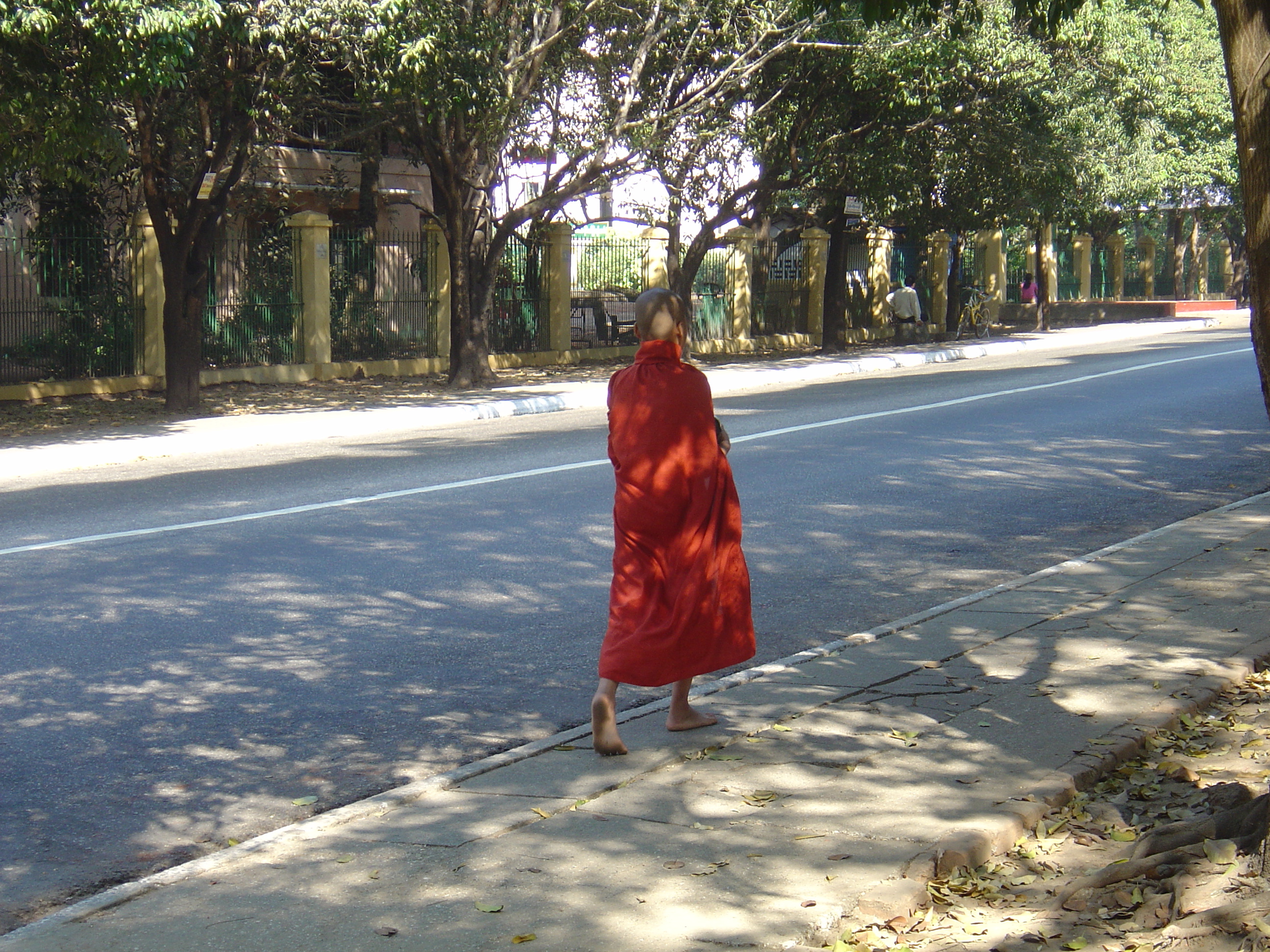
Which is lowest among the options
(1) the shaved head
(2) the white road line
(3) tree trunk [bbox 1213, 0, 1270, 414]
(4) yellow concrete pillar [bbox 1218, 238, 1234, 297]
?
(2) the white road line

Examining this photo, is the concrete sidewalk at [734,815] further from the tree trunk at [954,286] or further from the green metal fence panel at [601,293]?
the tree trunk at [954,286]

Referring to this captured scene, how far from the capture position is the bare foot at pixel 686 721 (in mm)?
5102

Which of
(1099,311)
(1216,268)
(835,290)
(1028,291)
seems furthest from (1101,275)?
(835,290)

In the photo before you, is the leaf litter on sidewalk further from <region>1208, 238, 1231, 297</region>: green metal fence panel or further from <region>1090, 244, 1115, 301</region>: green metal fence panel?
<region>1208, 238, 1231, 297</region>: green metal fence panel

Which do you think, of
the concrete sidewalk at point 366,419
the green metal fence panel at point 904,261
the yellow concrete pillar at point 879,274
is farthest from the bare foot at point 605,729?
the green metal fence panel at point 904,261

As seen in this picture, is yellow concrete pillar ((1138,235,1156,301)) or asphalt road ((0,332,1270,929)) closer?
asphalt road ((0,332,1270,929))

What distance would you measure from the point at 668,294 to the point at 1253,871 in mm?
2630

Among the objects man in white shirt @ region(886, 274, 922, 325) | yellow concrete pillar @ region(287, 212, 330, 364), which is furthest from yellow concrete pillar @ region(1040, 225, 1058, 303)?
yellow concrete pillar @ region(287, 212, 330, 364)

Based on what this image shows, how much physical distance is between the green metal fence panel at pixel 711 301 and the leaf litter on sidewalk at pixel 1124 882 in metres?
26.5

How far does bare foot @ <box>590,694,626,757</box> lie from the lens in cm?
480

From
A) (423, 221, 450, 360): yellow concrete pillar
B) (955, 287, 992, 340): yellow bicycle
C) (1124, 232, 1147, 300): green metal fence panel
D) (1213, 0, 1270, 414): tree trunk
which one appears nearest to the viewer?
(1213, 0, 1270, 414): tree trunk

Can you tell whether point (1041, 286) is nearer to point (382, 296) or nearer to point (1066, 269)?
point (1066, 269)

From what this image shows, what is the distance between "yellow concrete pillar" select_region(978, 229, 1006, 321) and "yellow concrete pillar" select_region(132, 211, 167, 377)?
2681 cm

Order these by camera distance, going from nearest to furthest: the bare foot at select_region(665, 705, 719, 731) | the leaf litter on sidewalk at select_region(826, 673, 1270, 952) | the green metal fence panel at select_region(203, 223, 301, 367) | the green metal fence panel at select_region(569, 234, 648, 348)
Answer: the leaf litter on sidewalk at select_region(826, 673, 1270, 952) → the bare foot at select_region(665, 705, 719, 731) → the green metal fence panel at select_region(203, 223, 301, 367) → the green metal fence panel at select_region(569, 234, 648, 348)
